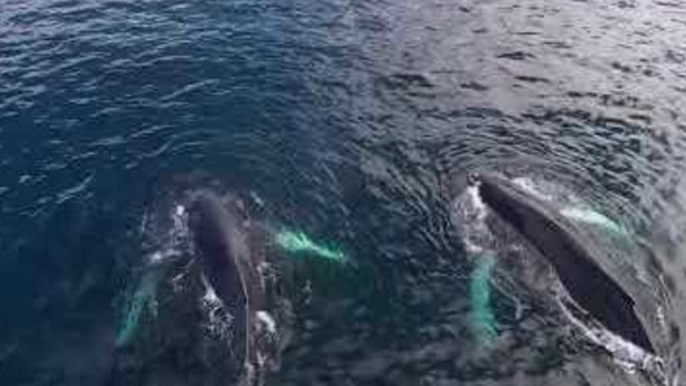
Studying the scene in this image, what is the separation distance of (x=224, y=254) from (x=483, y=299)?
7.56 meters

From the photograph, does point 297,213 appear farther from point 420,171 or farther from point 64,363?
point 64,363

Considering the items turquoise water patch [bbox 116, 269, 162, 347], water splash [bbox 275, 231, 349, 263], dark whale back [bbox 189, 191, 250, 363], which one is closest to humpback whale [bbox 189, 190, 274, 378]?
dark whale back [bbox 189, 191, 250, 363]

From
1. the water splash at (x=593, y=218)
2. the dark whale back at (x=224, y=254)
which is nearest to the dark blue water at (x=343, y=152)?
the water splash at (x=593, y=218)

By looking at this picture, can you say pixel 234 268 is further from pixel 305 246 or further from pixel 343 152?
pixel 343 152

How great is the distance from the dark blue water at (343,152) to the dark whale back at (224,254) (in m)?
1.37

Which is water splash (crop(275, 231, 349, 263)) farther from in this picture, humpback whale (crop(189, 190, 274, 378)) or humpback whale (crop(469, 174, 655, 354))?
humpback whale (crop(469, 174, 655, 354))

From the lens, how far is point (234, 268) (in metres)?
24.6

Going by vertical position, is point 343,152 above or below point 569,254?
below

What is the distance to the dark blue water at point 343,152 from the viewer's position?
78.5 feet

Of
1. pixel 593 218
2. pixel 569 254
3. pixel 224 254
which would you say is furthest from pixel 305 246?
pixel 593 218

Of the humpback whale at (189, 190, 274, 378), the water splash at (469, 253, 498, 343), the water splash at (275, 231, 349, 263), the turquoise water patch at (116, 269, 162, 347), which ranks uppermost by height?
the humpback whale at (189, 190, 274, 378)

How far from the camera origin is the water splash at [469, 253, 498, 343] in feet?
79.6

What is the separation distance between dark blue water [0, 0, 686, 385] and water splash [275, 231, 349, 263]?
20.9 inches

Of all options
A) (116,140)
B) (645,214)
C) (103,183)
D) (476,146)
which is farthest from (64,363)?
(645,214)
